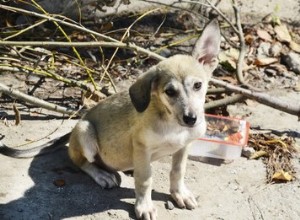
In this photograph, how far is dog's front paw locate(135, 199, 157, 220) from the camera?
4.46 metres

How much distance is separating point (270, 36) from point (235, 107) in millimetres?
1618

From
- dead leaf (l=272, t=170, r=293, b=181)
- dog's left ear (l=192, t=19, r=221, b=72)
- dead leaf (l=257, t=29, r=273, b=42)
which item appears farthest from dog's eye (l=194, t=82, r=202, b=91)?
dead leaf (l=257, t=29, r=273, b=42)

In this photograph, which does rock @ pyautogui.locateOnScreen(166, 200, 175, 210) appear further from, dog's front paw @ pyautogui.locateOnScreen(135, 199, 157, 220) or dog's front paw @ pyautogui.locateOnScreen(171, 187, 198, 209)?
dog's front paw @ pyautogui.locateOnScreen(135, 199, 157, 220)

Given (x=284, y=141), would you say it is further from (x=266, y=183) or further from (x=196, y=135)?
(x=196, y=135)

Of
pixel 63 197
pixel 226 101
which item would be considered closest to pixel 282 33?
pixel 226 101

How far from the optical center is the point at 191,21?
747 centimetres

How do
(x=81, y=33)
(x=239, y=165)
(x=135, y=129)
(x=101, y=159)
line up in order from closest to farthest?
1. (x=135, y=129)
2. (x=101, y=159)
3. (x=239, y=165)
4. (x=81, y=33)

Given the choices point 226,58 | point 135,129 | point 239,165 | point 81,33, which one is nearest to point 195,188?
point 239,165

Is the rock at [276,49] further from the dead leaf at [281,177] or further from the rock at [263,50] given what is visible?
the dead leaf at [281,177]

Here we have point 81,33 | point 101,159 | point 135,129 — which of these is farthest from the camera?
point 81,33

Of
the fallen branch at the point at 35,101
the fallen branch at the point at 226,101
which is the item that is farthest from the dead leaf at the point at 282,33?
the fallen branch at the point at 35,101

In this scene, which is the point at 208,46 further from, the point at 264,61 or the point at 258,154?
the point at 264,61

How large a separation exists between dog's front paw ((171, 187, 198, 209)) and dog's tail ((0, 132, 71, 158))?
4.10 feet

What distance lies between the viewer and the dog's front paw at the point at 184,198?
15.4 ft
